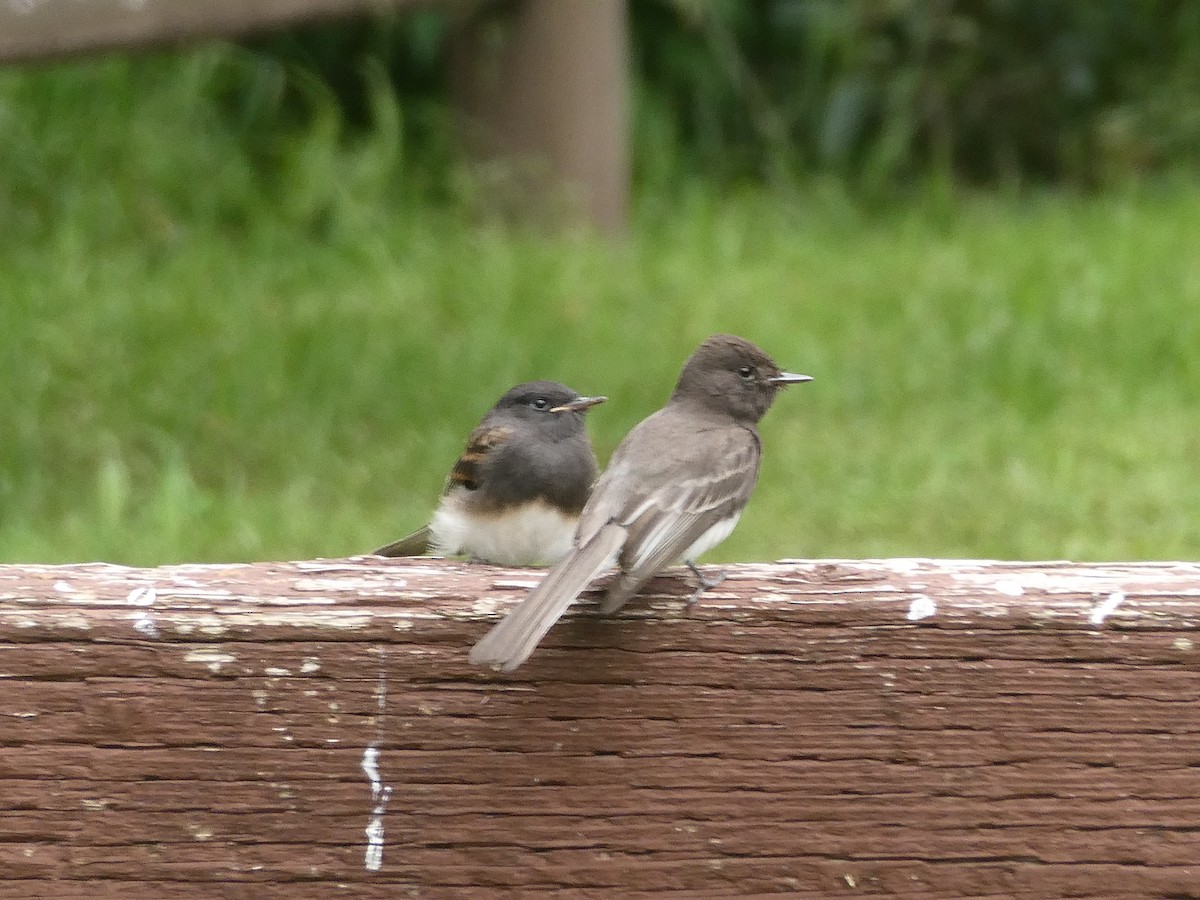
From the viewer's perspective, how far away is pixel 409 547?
9.45ft

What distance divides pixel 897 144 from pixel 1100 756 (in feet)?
27.8

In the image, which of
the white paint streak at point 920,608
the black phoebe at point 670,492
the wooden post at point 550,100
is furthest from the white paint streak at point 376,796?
the wooden post at point 550,100

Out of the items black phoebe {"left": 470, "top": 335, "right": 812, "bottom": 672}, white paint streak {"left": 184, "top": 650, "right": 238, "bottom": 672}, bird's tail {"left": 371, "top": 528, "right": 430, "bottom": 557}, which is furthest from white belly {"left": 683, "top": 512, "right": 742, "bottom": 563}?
white paint streak {"left": 184, "top": 650, "right": 238, "bottom": 672}

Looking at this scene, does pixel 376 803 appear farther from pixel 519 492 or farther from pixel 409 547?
pixel 519 492

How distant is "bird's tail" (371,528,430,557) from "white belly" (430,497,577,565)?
577 mm

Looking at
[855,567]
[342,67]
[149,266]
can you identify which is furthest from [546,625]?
[342,67]

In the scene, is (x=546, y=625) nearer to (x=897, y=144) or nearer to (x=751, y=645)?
(x=751, y=645)

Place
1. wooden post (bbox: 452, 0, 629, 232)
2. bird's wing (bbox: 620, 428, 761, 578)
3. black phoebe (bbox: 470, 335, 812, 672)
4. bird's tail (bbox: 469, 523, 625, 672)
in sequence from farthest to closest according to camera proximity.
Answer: wooden post (bbox: 452, 0, 629, 232) → bird's wing (bbox: 620, 428, 761, 578) → black phoebe (bbox: 470, 335, 812, 672) → bird's tail (bbox: 469, 523, 625, 672)

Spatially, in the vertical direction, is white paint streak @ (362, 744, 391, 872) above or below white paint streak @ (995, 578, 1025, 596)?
below

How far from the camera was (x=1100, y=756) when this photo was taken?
6.69 feet

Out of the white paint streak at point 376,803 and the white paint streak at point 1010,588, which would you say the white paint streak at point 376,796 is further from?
the white paint streak at point 1010,588

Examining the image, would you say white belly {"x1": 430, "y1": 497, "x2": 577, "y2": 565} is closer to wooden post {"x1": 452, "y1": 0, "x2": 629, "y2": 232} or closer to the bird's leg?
the bird's leg

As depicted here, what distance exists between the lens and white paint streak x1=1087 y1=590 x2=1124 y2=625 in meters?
2.03

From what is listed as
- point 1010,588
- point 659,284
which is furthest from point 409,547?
point 659,284
